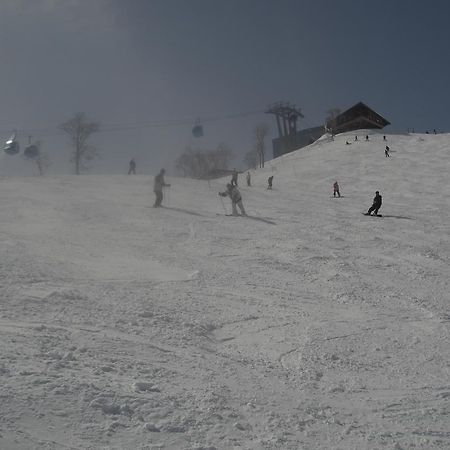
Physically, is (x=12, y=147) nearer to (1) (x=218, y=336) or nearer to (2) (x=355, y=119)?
(1) (x=218, y=336)

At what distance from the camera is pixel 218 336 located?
630 cm

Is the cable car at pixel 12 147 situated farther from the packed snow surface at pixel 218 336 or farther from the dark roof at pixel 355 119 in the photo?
the dark roof at pixel 355 119

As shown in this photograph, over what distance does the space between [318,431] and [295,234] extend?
10.6 meters

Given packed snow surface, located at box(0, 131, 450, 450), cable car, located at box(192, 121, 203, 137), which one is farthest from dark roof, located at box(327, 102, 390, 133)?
packed snow surface, located at box(0, 131, 450, 450)

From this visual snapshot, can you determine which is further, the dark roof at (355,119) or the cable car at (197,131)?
the dark roof at (355,119)

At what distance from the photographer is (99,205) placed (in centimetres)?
1834

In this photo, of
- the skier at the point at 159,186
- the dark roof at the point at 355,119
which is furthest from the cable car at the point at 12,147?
the dark roof at the point at 355,119

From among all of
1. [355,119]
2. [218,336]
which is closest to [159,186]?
[218,336]

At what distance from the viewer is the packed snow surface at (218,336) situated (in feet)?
13.4

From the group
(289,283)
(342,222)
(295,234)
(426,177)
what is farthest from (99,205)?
(426,177)

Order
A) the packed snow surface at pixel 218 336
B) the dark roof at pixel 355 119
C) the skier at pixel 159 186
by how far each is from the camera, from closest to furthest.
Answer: the packed snow surface at pixel 218 336 < the skier at pixel 159 186 < the dark roof at pixel 355 119

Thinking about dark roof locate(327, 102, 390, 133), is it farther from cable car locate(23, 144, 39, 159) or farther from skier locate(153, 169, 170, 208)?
skier locate(153, 169, 170, 208)

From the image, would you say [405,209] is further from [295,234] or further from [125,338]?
[125,338]

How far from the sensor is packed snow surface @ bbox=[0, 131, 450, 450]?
407cm
